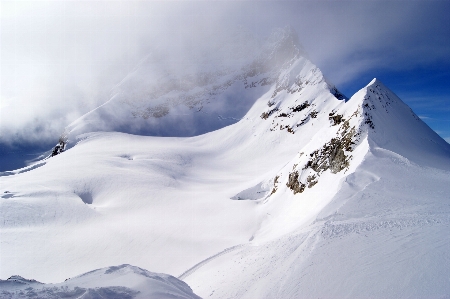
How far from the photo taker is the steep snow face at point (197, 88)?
263 feet

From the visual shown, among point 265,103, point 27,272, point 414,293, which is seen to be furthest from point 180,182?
point 265,103

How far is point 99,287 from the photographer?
268 inches

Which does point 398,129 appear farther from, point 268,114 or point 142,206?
point 268,114

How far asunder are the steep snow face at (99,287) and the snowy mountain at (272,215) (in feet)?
17.1

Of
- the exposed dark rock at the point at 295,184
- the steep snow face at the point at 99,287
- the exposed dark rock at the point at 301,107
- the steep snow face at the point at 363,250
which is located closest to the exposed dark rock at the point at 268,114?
the exposed dark rock at the point at 301,107

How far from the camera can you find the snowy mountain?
10.8m

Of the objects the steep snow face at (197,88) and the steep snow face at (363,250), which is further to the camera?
the steep snow face at (197,88)

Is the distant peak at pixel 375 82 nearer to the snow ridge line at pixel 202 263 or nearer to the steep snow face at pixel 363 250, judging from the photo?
the steep snow face at pixel 363 250

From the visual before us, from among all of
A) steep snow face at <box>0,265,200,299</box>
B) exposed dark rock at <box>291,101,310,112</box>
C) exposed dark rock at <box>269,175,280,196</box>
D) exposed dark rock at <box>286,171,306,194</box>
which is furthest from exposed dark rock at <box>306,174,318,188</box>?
exposed dark rock at <box>291,101,310,112</box>

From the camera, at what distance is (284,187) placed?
24.3 metres

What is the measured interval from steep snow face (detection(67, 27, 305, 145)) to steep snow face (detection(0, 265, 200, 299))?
69144 millimetres

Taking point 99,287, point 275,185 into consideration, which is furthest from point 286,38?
point 99,287

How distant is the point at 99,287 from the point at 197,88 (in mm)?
93494

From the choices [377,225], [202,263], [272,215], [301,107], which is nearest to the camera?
[377,225]
